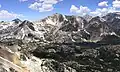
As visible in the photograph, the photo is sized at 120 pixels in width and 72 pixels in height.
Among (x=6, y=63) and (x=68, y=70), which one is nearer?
(x=6, y=63)

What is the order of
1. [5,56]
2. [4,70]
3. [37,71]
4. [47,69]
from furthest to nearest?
[47,69], [37,71], [5,56], [4,70]

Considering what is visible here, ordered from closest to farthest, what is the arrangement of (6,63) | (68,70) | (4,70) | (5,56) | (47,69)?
1. (4,70)
2. (6,63)
3. (5,56)
4. (47,69)
5. (68,70)

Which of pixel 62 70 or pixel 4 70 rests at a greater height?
pixel 4 70

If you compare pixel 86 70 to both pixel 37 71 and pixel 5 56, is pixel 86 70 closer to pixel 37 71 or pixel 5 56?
pixel 37 71

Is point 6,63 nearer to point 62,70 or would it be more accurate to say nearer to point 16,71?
point 16,71

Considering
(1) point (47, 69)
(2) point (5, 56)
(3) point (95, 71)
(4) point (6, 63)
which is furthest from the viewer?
(3) point (95, 71)

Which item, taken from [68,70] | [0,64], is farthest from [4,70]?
[68,70]

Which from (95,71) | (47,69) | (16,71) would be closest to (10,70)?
(16,71)

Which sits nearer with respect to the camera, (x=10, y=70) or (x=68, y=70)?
(x=10, y=70)

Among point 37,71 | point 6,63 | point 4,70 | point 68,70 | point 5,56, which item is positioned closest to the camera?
point 4,70
